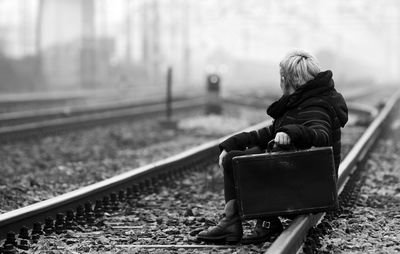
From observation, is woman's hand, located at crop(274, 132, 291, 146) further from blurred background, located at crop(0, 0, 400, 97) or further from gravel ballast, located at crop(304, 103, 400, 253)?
blurred background, located at crop(0, 0, 400, 97)

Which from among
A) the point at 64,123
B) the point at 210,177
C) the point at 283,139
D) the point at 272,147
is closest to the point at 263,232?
the point at 272,147

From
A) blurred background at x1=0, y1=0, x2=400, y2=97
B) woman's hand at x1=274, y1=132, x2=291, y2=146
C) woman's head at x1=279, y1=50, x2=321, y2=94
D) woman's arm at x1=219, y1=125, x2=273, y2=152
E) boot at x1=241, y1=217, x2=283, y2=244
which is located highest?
woman's head at x1=279, y1=50, x2=321, y2=94

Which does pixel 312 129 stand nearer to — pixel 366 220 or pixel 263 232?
pixel 263 232

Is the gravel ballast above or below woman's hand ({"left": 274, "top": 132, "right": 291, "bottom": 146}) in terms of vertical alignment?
below

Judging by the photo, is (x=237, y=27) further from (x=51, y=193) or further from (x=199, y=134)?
(x=51, y=193)

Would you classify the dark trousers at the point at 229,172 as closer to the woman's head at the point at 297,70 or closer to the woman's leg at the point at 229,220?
the woman's leg at the point at 229,220

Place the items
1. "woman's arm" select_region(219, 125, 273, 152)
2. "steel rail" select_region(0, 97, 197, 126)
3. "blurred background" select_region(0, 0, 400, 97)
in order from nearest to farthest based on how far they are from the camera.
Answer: "woman's arm" select_region(219, 125, 273, 152) < "steel rail" select_region(0, 97, 197, 126) < "blurred background" select_region(0, 0, 400, 97)

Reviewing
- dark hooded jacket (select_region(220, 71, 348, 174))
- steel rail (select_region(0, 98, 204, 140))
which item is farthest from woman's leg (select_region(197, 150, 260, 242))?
steel rail (select_region(0, 98, 204, 140))

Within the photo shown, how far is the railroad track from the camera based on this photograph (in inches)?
173

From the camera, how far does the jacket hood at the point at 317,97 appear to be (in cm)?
444

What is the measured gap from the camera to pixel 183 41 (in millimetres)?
59438

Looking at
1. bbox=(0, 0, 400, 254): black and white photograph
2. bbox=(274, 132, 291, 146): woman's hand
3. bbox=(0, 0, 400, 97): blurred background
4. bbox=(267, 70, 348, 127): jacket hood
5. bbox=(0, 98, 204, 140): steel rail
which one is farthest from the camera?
bbox=(0, 0, 400, 97): blurred background

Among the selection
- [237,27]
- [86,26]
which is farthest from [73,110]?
[237,27]

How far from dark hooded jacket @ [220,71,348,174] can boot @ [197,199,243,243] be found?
38cm
